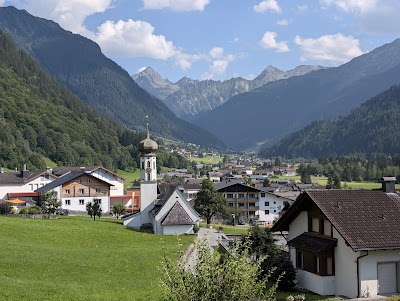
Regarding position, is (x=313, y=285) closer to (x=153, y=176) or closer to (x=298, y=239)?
(x=298, y=239)

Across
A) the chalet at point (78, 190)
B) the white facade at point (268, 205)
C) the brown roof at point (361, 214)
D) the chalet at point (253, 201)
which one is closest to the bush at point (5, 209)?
the chalet at point (78, 190)

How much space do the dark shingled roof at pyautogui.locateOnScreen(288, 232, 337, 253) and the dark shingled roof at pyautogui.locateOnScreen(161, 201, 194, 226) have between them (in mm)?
30611

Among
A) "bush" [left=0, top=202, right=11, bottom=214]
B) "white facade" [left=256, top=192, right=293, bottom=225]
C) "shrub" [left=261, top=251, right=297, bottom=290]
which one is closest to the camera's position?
"shrub" [left=261, top=251, right=297, bottom=290]

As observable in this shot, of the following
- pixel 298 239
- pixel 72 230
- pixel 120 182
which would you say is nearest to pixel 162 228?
pixel 72 230

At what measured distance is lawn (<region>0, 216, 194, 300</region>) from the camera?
90.6 feet

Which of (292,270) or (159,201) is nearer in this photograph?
(292,270)

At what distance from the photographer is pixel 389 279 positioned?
2897 cm

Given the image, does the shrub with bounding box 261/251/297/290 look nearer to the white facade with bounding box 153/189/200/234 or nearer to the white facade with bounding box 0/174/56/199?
the white facade with bounding box 153/189/200/234

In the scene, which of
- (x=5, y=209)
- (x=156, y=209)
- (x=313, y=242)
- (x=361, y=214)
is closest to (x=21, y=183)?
(x=5, y=209)

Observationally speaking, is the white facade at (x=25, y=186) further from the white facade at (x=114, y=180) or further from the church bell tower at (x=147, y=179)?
the church bell tower at (x=147, y=179)

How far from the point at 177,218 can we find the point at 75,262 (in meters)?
27.9

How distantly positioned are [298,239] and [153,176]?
40.2 metres

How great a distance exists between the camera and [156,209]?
67312mm

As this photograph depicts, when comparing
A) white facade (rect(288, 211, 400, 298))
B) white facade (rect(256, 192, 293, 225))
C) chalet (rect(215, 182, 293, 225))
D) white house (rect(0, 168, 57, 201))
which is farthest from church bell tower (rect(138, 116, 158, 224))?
white facade (rect(256, 192, 293, 225))
